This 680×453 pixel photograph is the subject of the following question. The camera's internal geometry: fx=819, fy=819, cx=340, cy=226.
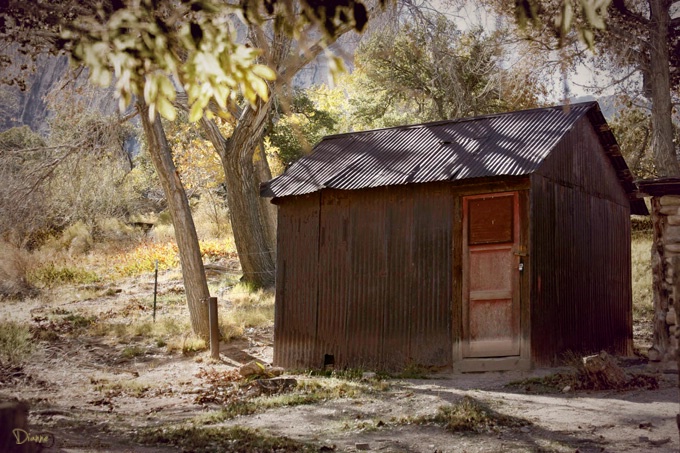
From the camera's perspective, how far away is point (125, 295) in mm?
23281

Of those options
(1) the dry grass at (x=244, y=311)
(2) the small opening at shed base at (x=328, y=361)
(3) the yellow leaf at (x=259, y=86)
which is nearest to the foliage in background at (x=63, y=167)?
(1) the dry grass at (x=244, y=311)

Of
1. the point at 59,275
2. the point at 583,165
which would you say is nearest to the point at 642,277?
the point at 583,165

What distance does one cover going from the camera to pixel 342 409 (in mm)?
10336

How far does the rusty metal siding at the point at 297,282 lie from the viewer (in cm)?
1472

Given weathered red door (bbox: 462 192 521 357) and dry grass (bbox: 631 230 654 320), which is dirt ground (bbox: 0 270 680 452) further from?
dry grass (bbox: 631 230 654 320)

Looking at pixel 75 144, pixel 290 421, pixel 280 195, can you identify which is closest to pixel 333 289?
pixel 280 195

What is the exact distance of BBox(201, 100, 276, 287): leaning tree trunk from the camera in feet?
69.1

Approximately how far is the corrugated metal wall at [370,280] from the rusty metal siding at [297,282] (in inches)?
0.7

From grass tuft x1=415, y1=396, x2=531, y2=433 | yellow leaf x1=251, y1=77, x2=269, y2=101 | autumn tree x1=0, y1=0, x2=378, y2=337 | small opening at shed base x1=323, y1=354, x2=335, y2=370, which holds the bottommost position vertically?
grass tuft x1=415, y1=396, x2=531, y2=433

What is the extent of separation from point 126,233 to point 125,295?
480 inches

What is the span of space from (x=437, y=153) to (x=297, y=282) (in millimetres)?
3438

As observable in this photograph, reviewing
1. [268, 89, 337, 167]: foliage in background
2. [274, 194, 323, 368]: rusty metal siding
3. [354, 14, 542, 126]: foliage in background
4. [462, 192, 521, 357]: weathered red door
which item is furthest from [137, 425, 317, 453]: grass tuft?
[268, 89, 337, 167]: foliage in background

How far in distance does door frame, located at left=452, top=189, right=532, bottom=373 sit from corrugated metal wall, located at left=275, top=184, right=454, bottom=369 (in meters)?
0.15

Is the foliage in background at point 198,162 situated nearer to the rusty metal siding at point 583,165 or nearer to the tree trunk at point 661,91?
the tree trunk at point 661,91
